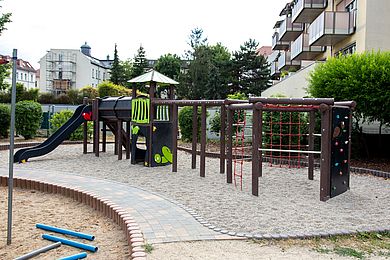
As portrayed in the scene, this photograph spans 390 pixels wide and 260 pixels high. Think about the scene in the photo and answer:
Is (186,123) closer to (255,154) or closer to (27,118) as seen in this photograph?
(27,118)

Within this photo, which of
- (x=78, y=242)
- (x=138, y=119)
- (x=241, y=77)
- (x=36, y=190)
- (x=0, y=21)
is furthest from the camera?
(x=241, y=77)

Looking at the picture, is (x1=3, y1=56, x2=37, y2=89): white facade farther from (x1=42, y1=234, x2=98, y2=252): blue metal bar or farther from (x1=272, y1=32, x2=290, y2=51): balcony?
(x1=42, y1=234, x2=98, y2=252): blue metal bar

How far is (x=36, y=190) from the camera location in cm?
815

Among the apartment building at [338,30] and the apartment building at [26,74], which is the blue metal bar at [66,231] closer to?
the apartment building at [338,30]

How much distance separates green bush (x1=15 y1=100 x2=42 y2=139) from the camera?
17703 mm

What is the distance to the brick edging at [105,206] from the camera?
14.1 ft

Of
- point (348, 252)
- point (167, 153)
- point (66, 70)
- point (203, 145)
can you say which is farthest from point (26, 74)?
point (348, 252)

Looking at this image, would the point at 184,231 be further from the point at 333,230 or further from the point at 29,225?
the point at 29,225

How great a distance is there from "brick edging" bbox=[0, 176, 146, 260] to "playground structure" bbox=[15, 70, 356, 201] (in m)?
2.73

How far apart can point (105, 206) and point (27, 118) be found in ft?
43.6

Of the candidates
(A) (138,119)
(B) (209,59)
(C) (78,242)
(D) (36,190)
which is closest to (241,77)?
(B) (209,59)

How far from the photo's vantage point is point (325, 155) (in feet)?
23.5

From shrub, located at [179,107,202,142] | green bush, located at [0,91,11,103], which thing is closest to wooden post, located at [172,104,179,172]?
shrub, located at [179,107,202,142]

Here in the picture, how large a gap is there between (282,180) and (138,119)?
177 inches
